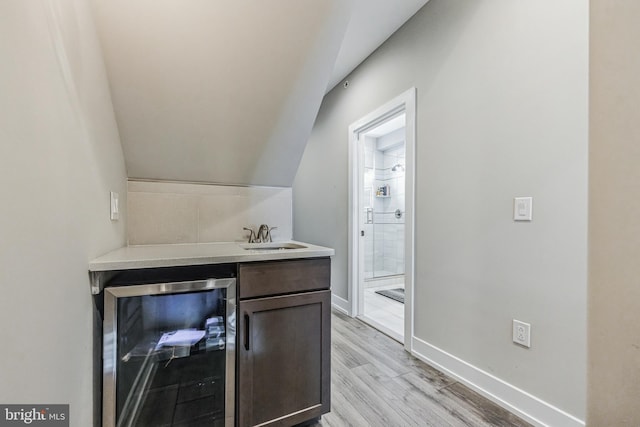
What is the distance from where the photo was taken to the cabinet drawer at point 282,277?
1268 millimetres

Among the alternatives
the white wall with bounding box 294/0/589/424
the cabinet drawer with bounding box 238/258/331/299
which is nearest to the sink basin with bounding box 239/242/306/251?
the cabinet drawer with bounding box 238/258/331/299

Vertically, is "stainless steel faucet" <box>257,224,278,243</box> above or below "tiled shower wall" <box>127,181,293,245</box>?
below

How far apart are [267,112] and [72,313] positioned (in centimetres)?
132

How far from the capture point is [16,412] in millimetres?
550

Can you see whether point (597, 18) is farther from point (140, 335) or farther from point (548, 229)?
point (140, 335)

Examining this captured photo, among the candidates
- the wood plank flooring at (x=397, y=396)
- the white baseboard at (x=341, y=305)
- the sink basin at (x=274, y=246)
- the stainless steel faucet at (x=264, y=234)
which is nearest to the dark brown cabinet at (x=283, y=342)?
the wood plank flooring at (x=397, y=396)

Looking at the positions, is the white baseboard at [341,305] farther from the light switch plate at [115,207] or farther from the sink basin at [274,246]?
the light switch plate at [115,207]

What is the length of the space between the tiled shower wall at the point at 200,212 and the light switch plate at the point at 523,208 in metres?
1.50

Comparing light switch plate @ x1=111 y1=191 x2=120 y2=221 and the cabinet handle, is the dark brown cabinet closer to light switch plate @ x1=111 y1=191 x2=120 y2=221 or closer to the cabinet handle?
the cabinet handle

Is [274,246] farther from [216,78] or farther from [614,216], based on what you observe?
[614,216]

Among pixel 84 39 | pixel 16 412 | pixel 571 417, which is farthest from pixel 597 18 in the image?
pixel 571 417

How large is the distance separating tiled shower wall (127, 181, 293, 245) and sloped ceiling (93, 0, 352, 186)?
0.10 m

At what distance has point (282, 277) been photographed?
4.40 ft

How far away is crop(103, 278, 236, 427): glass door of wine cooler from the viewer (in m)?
1.15
